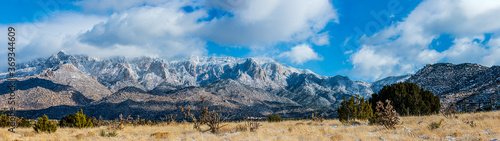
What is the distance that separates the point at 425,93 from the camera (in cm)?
3716

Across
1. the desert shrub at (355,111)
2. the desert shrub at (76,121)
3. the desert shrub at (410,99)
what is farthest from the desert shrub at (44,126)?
the desert shrub at (410,99)

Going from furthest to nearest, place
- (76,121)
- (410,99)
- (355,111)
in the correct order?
(410,99) → (76,121) → (355,111)

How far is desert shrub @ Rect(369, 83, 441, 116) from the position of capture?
113 feet

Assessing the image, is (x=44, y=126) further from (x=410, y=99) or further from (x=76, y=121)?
(x=410, y=99)

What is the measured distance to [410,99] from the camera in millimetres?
34812

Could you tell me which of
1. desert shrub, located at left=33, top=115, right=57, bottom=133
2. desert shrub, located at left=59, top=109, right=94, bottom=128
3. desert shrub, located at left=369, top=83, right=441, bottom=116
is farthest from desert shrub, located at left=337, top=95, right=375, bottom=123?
desert shrub, located at left=59, top=109, right=94, bottom=128

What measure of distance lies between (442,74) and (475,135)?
3420 inches

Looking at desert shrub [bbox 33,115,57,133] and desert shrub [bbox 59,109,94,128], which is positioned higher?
desert shrub [bbox 33,115,57,133]

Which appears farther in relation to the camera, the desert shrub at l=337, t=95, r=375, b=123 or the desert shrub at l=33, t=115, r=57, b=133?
the desert shrub at l=337, t=95, r=375, b=123

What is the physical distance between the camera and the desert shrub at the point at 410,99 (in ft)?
113

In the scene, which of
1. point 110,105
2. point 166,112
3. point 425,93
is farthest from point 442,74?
point 110,105

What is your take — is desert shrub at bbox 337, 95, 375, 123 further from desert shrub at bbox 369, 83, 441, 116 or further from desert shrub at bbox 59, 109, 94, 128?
desert shrub at bbox 59, 109, 94, 128

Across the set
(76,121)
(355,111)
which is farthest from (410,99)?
(76,121)

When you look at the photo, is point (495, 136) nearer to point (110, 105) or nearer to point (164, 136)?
point (164, 136)
